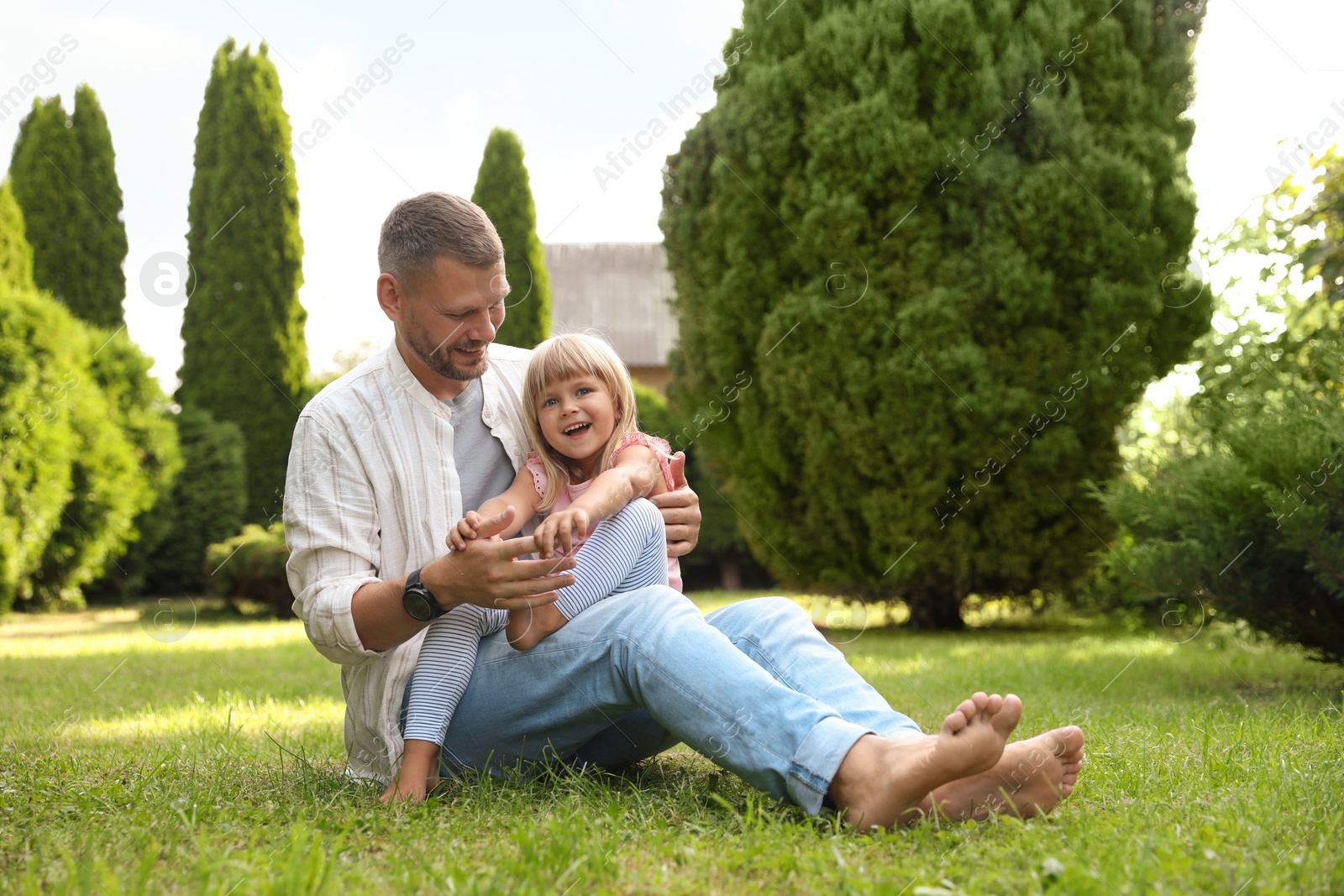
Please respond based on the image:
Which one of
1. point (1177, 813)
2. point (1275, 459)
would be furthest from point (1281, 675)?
point (1177, 813)

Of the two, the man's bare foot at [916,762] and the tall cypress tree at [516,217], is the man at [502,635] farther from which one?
the tall cypress tree at [516,217]

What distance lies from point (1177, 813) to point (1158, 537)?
3.15 meters

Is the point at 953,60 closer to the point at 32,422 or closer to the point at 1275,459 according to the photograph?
the point at 1275,459

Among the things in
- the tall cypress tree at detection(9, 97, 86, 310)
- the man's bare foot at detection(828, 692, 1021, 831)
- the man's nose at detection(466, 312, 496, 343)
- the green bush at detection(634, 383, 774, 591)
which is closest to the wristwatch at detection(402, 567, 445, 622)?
the man's nose at detection(466, 312, 496, 343)

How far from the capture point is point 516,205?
13070mm

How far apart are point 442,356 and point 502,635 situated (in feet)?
2.14

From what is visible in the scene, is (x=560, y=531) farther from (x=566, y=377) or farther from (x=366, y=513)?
(x=566, y=377)

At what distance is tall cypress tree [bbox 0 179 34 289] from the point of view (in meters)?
10.1

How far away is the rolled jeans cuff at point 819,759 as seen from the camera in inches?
70.4

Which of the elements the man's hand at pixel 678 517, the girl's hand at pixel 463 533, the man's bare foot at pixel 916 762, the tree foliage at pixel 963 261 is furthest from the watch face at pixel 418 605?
the tree foliage at pixel 963 261

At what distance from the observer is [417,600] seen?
2.03 m

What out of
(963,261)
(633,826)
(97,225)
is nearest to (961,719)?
(633,826)

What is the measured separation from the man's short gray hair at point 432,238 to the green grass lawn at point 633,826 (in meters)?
1.14

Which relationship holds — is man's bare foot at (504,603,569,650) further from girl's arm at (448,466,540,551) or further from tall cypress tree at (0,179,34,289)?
tall cypress tree at (0,179,34,289)
